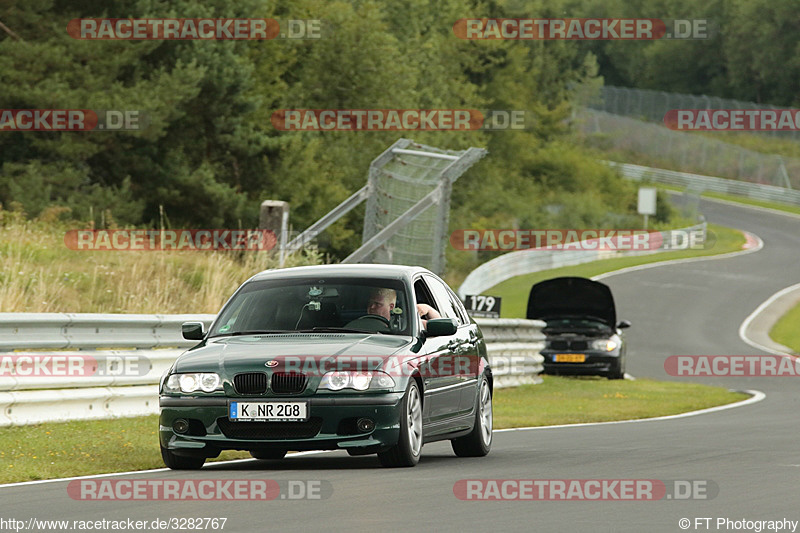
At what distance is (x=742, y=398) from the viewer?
24188 millimetres

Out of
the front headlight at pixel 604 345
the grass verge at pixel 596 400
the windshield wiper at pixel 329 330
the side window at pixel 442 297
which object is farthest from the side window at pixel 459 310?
the front headlight at pixel 604 345

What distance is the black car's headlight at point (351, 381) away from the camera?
10.5m

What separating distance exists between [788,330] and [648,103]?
72556 mm

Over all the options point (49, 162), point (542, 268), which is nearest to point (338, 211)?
point (49, 162)

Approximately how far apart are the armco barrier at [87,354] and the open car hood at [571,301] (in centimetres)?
1323

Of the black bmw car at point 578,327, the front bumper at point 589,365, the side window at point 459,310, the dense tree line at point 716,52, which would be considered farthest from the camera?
the dense tree line at point 716,52

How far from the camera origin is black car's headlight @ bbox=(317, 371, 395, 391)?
1055 cm

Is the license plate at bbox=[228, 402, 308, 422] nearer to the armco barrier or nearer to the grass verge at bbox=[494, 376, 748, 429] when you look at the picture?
the armco barrier

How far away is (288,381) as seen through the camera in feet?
34.6

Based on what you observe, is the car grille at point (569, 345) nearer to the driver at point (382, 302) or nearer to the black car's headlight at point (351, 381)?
the driver at point (382, 302)

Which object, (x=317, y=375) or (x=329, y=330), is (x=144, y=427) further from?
(x=317, y=375)

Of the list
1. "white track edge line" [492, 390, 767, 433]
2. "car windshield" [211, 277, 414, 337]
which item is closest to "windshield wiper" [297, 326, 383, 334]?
"car windshield" [211, 277, 414, 337]

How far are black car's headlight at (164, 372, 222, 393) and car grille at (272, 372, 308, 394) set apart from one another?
0.40 metres

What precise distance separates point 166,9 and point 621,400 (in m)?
22.0
